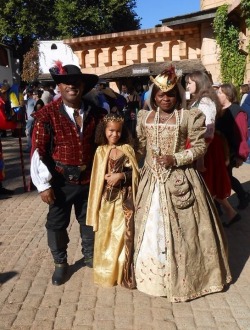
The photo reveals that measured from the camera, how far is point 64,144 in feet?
11.3

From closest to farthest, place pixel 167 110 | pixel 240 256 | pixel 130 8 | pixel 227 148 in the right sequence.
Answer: pixel 167 110 < pixel 240 256 < pixel 227 148 < pixel 130 8

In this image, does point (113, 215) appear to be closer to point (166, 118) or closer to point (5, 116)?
point (166, 118)

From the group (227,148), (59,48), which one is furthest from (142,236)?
(59,48)

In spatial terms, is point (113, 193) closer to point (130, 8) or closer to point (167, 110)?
point (167, 110)

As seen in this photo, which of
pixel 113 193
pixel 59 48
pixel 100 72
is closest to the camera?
pixel 113 193

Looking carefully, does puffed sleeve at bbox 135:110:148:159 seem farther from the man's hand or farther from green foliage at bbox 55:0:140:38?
green foliage at bbox 55:0:140:38

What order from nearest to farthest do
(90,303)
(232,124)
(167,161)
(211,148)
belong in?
1. (167,161)
2. (90,303)
3. (211,148)
4. (232,124)

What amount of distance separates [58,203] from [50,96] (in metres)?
7.14

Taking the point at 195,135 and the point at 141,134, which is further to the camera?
the point at 141,134

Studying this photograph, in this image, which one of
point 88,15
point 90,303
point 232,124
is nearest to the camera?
point 90,303

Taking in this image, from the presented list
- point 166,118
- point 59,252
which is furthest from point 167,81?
point 59,252

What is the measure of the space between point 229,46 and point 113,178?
9743 mm

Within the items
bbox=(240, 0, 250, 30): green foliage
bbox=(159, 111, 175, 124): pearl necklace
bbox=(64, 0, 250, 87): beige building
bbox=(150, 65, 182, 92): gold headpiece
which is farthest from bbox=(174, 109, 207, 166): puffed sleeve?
bbox=(64, 0, 250, 87): beige building

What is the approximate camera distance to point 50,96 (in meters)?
10.4
